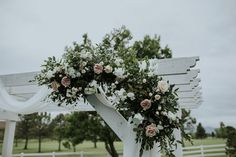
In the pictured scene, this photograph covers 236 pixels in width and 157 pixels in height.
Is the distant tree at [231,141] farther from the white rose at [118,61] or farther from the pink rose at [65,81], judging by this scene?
the pink rose at [65,81]

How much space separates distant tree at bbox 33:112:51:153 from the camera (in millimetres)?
16156

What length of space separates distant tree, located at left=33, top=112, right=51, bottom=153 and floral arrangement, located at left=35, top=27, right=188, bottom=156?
14.2 m

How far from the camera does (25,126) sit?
53.8 feet

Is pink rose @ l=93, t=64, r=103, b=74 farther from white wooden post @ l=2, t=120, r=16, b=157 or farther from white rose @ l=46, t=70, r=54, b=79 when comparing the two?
white wooden post @ l=2, t=120, r=16, b=157

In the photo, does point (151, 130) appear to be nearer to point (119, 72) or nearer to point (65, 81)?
point (119, 72)

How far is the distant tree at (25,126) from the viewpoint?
16.2 metres

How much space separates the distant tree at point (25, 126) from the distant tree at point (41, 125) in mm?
288

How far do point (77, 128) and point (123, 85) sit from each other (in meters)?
7.56

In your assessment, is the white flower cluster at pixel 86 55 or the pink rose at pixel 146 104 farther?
the white flower cluster at pixel 86 55

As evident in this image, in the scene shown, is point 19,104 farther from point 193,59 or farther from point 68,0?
point 193,59

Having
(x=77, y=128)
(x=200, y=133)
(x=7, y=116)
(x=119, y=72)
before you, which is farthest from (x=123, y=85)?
(x=200, y=133)

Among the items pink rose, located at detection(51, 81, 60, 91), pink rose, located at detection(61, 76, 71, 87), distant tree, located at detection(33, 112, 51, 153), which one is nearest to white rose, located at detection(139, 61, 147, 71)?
pink rose, located at detection(61, 76, 71, 87)

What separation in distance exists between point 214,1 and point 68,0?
10.3 ft

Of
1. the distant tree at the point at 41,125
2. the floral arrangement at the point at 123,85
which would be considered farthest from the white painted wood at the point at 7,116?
the distant tree at the point at 41,125
